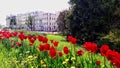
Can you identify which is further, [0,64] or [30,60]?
[0,64]

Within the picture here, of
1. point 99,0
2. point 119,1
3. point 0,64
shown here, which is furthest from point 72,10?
point 0,64

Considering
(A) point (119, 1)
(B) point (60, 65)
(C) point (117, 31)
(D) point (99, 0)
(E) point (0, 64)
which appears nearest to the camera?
(B) point (60, 65)

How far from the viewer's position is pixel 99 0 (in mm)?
40438

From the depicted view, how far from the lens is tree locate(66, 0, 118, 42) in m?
39.1

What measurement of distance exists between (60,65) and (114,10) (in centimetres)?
3030

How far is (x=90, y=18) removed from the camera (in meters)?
41.0

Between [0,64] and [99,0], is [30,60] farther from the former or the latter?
[99,0]

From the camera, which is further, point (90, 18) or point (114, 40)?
point (90, 18)

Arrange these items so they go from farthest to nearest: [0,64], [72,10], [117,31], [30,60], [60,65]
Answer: [72,10] < [117,31] < [0,64] < [30,60] < [60,65]

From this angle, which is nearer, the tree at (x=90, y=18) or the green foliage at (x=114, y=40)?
the green foliage at (x=114, y=40)

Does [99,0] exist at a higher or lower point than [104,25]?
higher

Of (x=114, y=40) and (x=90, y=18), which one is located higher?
(x=90, y=18)

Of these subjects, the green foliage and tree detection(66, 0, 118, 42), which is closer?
the green foliage

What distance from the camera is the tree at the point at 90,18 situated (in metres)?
39.1
